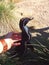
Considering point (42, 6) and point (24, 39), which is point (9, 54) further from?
point (42, 6)

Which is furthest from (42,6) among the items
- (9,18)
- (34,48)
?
(34,48)

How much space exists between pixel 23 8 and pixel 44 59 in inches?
135

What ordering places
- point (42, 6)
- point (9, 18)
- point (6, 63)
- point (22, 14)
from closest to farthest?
point (6, 63) < point (9, 18) < point (22, 14) < point (42, 6)

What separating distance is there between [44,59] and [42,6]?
3.57 meters

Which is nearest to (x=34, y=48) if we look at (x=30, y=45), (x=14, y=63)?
(x=30, y=45)

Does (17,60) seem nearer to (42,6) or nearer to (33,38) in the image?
(33,38)

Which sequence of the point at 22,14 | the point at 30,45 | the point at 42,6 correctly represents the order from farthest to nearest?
the point at 42,6, the point at 22,14, the point at 30,45

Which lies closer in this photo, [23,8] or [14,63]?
[14,63]

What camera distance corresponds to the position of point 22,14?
8672mm

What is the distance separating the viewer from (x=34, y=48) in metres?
6.35

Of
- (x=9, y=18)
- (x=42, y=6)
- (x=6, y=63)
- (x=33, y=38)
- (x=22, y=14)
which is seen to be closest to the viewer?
(x=6, y=63)

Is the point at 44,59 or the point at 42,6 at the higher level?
the point at 42,6

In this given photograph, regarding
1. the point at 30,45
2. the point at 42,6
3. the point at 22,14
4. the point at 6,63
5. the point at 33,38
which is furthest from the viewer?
the point at 42,6

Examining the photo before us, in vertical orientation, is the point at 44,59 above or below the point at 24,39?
below
